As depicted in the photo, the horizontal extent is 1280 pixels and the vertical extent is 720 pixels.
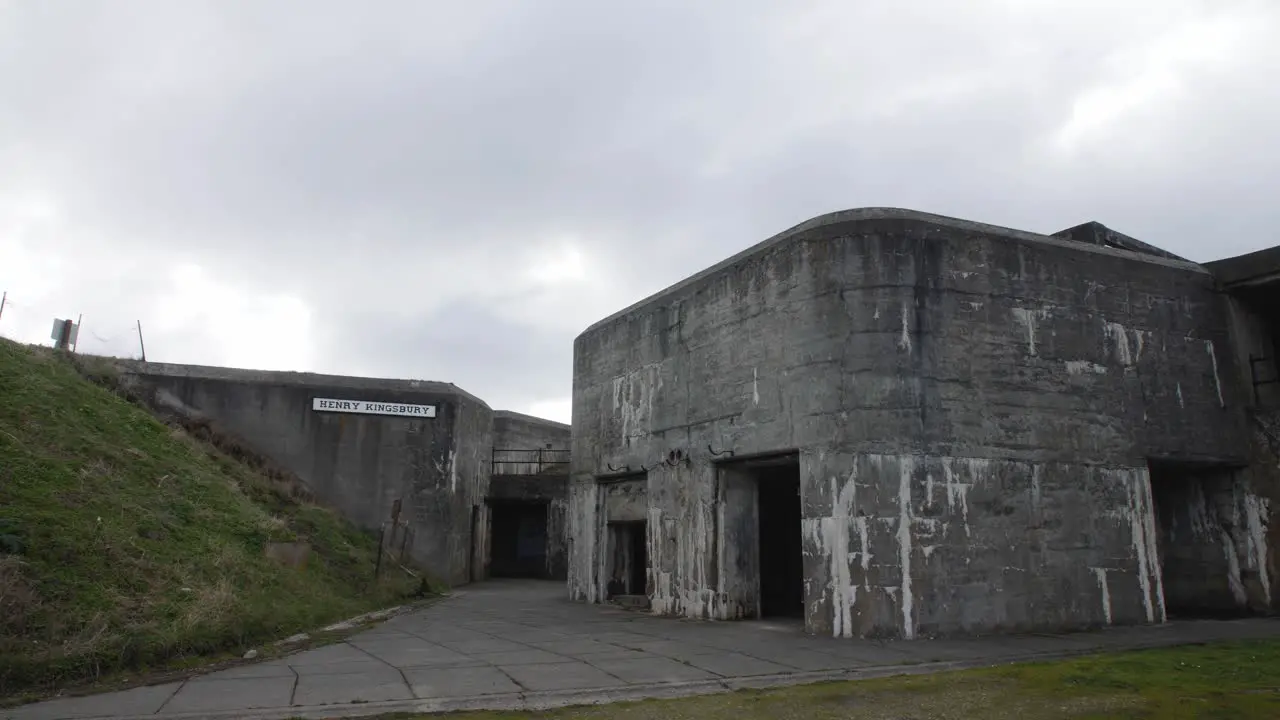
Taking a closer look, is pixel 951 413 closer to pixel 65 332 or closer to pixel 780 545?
pixel 780 545

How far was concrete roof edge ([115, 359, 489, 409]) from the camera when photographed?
1920cm

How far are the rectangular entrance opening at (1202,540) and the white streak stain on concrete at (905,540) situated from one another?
4.61 metres

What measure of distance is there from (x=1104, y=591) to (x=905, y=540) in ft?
10.8

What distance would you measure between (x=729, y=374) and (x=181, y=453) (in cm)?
938

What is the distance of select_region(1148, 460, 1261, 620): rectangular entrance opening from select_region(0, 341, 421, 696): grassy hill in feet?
41.7

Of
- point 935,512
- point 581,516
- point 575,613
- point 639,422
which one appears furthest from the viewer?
point 581,516

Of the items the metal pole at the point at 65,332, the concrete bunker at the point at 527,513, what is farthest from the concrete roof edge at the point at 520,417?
the metal pole at the point at 65,332

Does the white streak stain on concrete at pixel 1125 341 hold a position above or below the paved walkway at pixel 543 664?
above

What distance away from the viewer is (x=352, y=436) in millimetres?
19906

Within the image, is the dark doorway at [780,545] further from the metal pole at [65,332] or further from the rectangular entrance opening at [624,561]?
the metal pole at [65,332]

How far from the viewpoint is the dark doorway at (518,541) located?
3023 cm

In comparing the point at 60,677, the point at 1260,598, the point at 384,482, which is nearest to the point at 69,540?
the point at 60,677

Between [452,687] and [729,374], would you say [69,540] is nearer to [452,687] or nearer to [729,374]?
[452,687]

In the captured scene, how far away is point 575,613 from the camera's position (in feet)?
46.0
